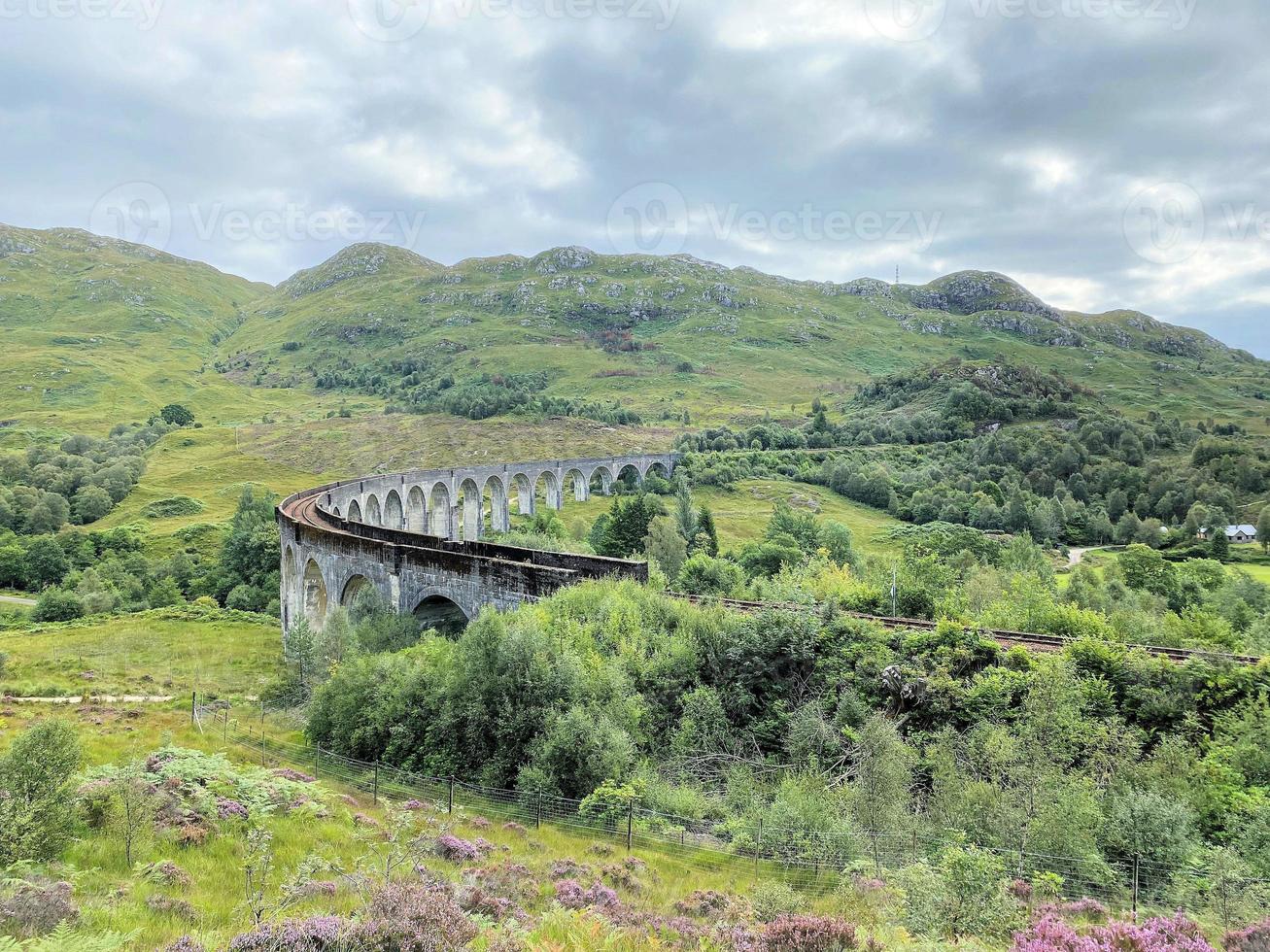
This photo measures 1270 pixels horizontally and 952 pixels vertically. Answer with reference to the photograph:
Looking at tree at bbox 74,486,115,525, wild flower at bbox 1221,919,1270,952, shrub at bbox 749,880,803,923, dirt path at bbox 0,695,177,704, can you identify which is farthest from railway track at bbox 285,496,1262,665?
tree at bbox 74,486,115,525

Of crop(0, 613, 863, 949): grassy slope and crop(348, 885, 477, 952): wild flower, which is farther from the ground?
crop(348, 885, 477, 952): wild flower

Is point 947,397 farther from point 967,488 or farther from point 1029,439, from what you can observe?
point 967,488

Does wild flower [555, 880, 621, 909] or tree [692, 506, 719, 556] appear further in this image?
tree [692, 506, 719, 556]

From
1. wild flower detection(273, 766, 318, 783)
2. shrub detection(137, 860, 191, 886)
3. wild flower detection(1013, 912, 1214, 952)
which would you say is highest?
wild flower detection(1013, 912, 1214, 952)

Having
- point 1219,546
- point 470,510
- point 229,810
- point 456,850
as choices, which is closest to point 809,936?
point 456,850

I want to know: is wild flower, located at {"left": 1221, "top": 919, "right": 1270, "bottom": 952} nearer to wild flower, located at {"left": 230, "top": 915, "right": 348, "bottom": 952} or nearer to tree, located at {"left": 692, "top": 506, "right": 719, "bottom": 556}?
wild flower, located at {"left": 230, "top": 915, "right": 348, "bottom": 952}

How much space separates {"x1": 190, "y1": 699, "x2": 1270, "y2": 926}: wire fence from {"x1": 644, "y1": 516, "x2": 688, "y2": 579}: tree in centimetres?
3350

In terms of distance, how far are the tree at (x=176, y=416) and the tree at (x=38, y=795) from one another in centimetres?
15355

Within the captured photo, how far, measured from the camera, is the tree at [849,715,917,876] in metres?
12.2

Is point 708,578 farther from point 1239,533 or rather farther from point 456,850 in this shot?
point 1239,533

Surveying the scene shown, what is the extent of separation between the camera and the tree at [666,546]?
48.9 m

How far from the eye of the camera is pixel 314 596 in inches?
1524

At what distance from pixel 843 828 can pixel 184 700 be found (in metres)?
29.0

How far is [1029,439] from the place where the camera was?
113 meters
